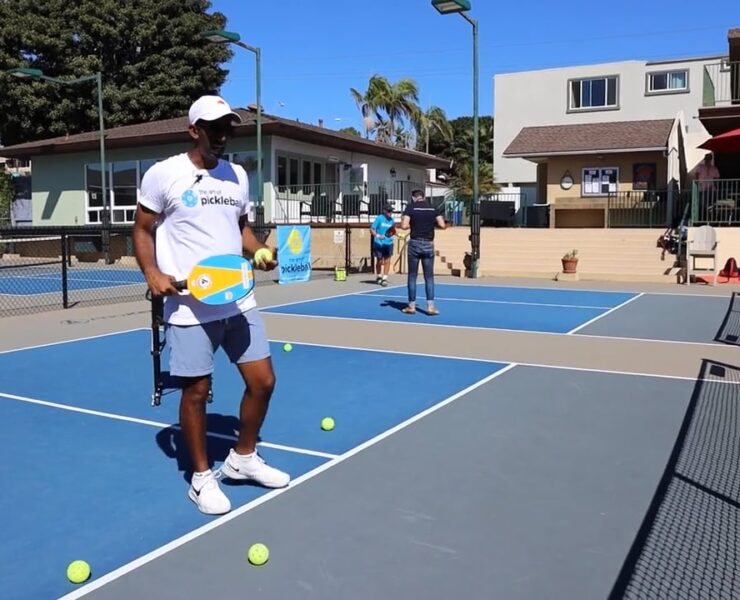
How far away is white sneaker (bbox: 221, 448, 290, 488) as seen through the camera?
14.1 ft

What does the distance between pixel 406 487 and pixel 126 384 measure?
3844 mm

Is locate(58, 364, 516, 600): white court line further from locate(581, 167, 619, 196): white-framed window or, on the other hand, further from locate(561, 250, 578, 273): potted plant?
locate(581, 167, 619, 196): white-framed window

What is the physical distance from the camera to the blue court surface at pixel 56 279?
17625 mm

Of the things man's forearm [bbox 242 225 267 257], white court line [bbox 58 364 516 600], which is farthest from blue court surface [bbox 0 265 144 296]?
man's forearm [bbox 242 225 267 257]

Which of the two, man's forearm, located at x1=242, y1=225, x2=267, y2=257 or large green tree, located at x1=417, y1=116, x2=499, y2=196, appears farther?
large green tree, located at x1=417, y1=116, x2=499, y2=196

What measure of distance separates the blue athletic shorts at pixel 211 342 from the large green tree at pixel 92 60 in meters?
35.1

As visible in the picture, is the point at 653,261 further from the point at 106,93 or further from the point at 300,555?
the point at 106,93

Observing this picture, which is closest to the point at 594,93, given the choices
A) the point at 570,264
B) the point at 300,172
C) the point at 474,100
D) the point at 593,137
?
the point at 593,137

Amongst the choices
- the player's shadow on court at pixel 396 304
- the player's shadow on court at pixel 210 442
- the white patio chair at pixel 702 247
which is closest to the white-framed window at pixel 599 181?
the white patio chair at pixel 702 247

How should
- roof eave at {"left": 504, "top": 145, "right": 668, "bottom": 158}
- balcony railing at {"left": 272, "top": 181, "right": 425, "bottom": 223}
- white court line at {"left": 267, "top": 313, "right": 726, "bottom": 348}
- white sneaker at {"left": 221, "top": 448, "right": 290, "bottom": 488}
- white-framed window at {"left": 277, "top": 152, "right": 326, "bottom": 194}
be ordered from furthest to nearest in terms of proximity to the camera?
roof eave at {"left": 504, "top": 145, "right": 668, "bottom": 158} → white-framed window at {"left": 277, "top": 152, "right": 326, "bottom": 194} → balcony railing at {"left": 272, "top": 181, "right": 425, "bottom": 223} → white court line at {"left": 267, "top": 313, "right": 726, "bottom": 348} → white sneaker at {"left": 221, "top": 448, "right": 290, "bottom": 488}

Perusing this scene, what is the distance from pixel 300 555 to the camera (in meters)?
3.50

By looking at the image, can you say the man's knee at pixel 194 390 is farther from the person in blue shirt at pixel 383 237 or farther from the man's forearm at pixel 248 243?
the person in blue shirt at pixel 383 237

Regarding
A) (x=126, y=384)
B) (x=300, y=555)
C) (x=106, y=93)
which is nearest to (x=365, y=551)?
(x=300, y=555)

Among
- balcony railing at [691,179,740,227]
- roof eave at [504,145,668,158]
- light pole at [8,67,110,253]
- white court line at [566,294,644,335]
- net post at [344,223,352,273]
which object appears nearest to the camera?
white court line at [566,294,644,335]
